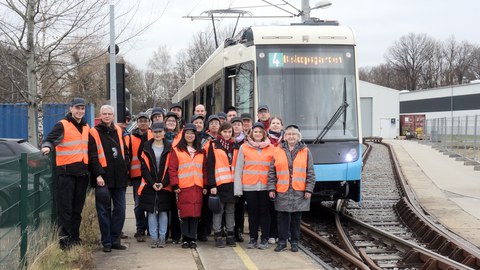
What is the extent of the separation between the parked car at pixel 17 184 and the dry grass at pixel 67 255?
0.49 meters

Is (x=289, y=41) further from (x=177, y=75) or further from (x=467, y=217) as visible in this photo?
(x=177, y=75)

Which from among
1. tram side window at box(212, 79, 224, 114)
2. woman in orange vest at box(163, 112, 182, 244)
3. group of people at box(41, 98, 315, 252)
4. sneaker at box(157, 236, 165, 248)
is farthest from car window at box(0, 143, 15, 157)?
tram side window at box(212, 79, 224, 114)

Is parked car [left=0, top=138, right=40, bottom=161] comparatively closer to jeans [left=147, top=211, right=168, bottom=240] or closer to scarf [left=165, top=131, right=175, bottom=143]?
scarf [left=165, top=131, right=175, bottom=143]

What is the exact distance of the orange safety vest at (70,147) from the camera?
6758mm

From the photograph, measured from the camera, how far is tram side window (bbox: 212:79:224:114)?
11.4 m

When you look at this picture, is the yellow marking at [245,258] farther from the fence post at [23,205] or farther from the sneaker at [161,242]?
the fence post at [23,205]

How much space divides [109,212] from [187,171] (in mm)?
1183

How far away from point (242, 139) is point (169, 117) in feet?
3.68

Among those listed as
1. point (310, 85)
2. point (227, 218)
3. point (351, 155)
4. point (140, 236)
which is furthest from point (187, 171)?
point (310, 85)

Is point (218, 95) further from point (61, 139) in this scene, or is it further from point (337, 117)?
point (61, 139)

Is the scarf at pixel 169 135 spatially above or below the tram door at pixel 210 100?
below

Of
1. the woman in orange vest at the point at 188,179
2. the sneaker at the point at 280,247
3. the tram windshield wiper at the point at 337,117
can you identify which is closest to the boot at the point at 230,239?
the woman in orange vest at the point at 188,179

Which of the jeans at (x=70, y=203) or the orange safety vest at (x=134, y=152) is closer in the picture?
the jeans at (x=70, y=203)

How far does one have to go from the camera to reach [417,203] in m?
13.2
